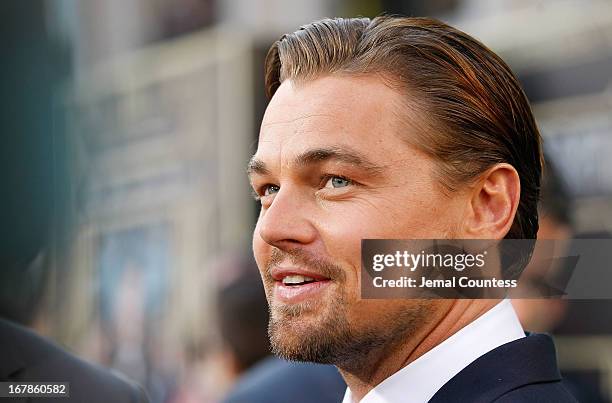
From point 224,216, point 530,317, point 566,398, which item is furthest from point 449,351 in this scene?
point 224,216

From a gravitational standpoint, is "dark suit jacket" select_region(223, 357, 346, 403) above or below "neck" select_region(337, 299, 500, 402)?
below

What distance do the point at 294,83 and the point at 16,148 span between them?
39.8 inches

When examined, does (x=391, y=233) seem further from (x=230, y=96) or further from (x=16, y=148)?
(x=230, y=96)

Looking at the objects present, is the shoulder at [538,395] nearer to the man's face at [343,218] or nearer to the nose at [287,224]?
the man's face at [343,218]

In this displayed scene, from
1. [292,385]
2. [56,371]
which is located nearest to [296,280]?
[56,371]

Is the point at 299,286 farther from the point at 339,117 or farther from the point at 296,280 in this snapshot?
the point at 339,117

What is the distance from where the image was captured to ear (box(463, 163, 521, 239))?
4.62 feet

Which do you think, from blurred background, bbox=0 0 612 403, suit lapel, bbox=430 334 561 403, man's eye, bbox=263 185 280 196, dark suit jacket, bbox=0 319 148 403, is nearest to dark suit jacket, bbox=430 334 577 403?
suit lapel, bbox=430 334 561 403

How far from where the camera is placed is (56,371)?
1791 mm

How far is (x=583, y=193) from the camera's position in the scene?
3283 mm

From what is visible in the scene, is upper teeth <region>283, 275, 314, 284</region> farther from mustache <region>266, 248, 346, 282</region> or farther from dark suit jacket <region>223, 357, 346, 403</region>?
dark suit jacket <region>223, 357, 346, 403</region>

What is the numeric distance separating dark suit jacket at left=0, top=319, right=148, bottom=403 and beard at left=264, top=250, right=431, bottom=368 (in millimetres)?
456

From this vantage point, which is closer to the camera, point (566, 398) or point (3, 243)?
point (566, 398)

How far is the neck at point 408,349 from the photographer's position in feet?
4.59
